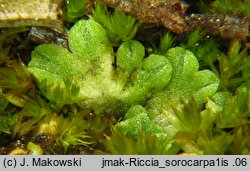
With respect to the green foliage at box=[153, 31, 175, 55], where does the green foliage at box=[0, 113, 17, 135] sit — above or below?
below

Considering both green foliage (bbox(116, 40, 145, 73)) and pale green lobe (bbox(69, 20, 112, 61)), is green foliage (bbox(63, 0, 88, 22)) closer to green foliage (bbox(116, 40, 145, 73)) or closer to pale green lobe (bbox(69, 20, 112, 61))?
pale green lobe (bbox(69, 20, 112, 61))

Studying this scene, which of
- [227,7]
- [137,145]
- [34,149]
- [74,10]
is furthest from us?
[227,7]

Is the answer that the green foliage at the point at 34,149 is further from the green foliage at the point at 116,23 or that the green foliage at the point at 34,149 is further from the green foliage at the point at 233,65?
the green foliage at the point at 233,65

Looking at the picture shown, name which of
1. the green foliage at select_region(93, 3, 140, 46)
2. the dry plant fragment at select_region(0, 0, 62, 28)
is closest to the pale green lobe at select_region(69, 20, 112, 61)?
the green foliage at select_region(93, 3, 140, 46)

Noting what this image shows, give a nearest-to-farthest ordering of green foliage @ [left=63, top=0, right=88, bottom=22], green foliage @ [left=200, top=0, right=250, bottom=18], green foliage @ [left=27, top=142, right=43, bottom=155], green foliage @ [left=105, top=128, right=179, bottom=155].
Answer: green foliage @ [left=105, top=128, right=179, bottom=155]
green foliage @ [left=27, top=142, right=43, bottom=155]
green foliage @ [left=63, top=0, right=88, bottom=22]
green foliage @ [left=200, top=0, right=250, bottom=18]

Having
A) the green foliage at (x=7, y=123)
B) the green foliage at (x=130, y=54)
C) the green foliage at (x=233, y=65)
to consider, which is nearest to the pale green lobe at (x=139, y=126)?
the green foliage at (x=130, y=54)

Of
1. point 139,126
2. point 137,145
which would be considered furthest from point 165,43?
point 137,145

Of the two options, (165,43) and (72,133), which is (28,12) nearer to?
(72,133)
